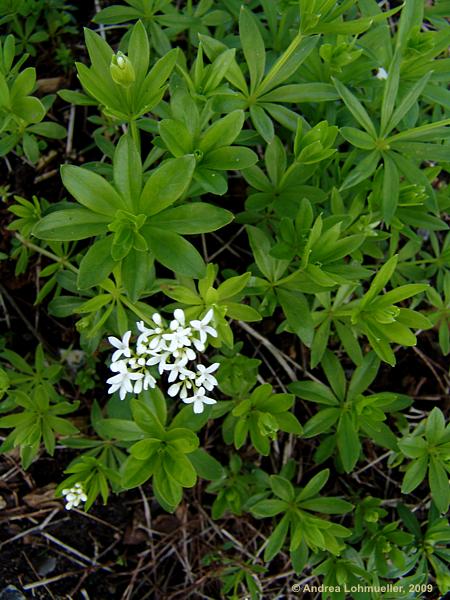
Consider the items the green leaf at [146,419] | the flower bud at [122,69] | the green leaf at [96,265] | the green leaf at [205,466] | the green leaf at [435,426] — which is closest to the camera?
the flower bud at [122,69]

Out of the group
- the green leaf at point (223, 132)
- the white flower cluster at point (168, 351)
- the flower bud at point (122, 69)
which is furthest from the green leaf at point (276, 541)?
the flower bud at point (122, 69)

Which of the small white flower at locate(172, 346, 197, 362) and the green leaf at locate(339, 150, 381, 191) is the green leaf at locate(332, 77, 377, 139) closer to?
the green leaf at locate(339, 150, 381, 191)

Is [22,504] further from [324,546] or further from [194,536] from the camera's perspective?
[324,546]

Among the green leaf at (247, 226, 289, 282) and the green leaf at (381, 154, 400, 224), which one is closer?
the green leaf at (381, 154, 400, 224)

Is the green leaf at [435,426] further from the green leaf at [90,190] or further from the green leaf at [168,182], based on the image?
the green leaf at [90,190]

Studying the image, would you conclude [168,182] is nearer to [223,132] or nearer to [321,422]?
[223,132]

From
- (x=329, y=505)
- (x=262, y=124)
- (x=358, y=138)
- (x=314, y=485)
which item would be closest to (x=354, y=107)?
(x=358, y=138)

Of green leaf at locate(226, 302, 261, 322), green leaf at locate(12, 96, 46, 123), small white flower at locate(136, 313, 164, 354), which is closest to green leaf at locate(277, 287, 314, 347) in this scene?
green leaf at locate(226, 302, 261, 322)
